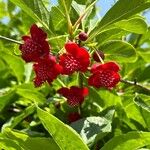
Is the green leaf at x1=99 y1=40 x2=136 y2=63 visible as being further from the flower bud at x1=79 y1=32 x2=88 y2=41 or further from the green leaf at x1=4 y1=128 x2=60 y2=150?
the green leaf at x1=4 y1=128 x2=60 y2=150

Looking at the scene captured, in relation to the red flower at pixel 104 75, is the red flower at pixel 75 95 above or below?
below

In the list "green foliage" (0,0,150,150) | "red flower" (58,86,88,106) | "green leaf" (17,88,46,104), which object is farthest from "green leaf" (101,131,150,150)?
"green leaf" (17,88,46,104)

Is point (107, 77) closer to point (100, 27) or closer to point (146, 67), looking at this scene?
point (100, 27)

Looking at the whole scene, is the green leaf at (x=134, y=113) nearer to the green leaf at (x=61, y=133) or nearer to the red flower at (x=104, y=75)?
the red flower at (x=104, y=75)

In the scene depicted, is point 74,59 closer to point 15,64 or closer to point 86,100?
point 86,100

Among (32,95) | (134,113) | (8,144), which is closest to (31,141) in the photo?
(8,144)

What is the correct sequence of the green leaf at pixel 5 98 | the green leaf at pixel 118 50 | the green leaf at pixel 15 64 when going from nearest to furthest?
the green leaf at pixel 118 50 → the green leaf at pixel 5 98 → the green leaf at pixel 15 64

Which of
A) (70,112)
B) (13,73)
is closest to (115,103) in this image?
(70,112)

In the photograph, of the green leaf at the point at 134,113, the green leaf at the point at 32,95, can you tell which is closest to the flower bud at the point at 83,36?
the green leaf at the point at 134,113
